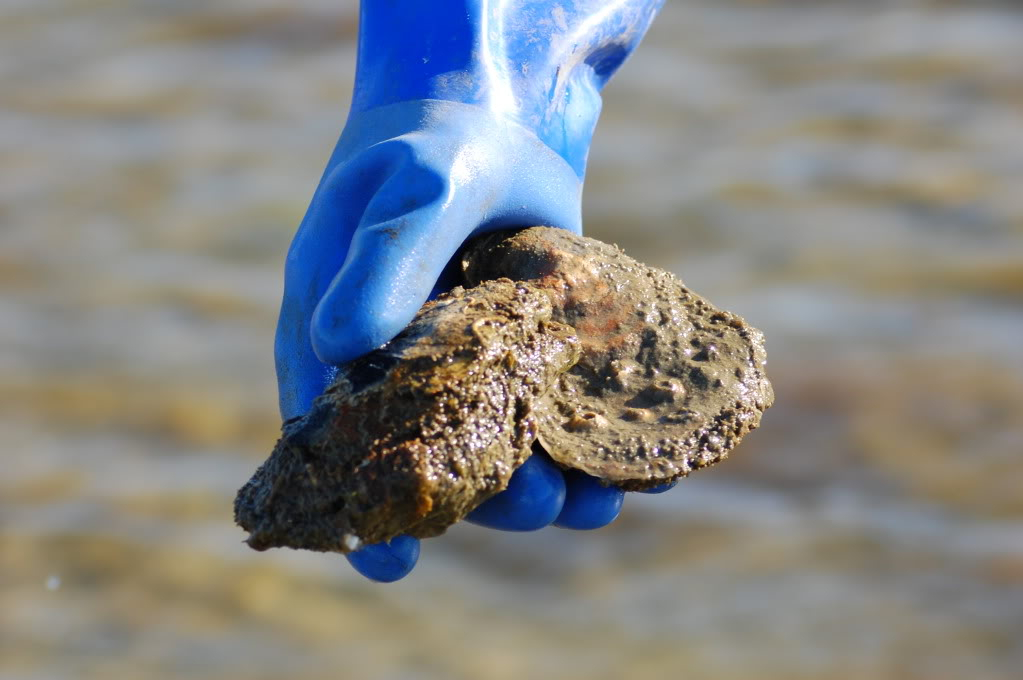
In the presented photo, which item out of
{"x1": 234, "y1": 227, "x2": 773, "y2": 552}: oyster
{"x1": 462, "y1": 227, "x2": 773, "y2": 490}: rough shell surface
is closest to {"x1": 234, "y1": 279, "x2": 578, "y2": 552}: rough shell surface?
{"x1": 234, "y1": 227, "x2": 773, "y2": 552}: oyster

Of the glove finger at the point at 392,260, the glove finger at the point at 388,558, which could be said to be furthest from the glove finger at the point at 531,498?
the glove finger at the point at 392,260

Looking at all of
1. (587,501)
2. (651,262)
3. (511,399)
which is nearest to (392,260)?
(511,399)

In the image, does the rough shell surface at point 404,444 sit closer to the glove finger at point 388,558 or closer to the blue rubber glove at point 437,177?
the blue rubber glove at point 437,177

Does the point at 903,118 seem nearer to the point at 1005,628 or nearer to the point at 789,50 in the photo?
the point at 789,50

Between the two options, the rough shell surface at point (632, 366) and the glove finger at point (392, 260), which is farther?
the rough shell surface at point (632, 366)

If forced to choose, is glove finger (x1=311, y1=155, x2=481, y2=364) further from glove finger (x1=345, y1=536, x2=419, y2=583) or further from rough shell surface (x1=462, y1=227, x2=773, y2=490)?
glove finger (x1=345, y1=536, x2=419, y2=583)

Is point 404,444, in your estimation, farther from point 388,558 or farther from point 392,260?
point 388,558
